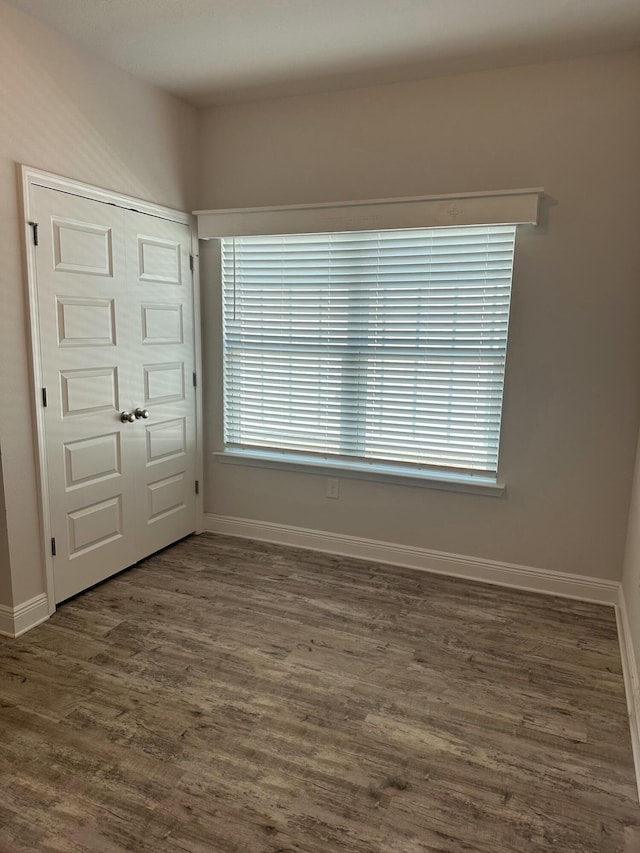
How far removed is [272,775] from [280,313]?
259cm

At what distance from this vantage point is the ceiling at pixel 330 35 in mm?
2408

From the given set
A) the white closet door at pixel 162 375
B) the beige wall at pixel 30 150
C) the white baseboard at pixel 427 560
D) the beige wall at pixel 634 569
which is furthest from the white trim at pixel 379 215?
the white baseboard at pixel 427 560

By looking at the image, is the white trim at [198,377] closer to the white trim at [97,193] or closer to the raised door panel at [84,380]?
the white trim at [97,193]

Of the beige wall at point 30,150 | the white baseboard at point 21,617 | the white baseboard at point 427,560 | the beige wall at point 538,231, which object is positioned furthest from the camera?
the white baseboard at point 427,560

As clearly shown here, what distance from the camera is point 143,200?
130 inches

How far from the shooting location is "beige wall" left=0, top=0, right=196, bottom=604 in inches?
99.2

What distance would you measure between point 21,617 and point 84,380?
1.20 metres

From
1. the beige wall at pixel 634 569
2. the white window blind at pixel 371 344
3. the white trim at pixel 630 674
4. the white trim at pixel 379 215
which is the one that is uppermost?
the white trim at pixel 379 215

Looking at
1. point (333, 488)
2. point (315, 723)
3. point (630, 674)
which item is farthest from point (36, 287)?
point (630, 674)

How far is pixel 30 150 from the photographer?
8.55 feet

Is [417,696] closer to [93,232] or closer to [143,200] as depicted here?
[93,232]

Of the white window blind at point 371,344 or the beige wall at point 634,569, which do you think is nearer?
the beige wall at point 634,569

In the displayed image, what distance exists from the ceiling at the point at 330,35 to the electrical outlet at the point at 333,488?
232cm

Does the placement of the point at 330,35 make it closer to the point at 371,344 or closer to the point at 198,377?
the point at 371,344
